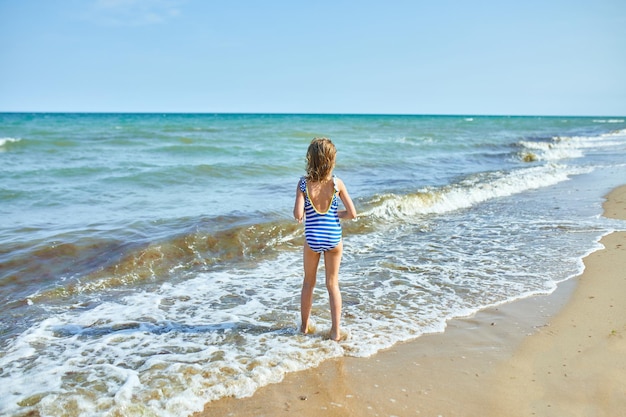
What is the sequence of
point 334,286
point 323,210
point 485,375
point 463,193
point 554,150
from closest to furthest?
1. point 485,375
2. point 323,210
3. point 334,286
4. point 463,193
5. point 554,150

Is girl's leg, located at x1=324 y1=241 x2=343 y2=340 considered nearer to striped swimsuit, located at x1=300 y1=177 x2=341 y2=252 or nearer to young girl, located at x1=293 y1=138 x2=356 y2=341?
young girl, located at x1=293 y1=138 x2=356 y2=341

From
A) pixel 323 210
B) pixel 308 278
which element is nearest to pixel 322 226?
pixel 323 210

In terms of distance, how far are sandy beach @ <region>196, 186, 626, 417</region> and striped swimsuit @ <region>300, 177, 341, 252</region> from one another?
100cm

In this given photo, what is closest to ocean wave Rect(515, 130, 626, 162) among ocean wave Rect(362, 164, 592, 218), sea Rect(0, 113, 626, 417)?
ocean wave Rect(362, 164, 592, 218)

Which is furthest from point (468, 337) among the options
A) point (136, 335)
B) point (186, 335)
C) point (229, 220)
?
point (229, 220)

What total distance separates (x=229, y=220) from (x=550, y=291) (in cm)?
558

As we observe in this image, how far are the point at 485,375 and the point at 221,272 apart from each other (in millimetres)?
4056

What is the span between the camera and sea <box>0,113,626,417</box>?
3865 mm

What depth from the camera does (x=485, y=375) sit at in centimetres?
371

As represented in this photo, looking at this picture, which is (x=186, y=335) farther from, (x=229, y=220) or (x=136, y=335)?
(x=229, y=220)

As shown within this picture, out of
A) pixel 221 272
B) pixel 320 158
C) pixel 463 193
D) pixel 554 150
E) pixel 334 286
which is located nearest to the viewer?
pixel 320 158

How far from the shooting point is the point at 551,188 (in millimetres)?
13773

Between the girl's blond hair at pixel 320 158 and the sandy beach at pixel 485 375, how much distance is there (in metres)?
1.57

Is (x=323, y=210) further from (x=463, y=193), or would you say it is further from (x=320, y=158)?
(x=463, y=193)
